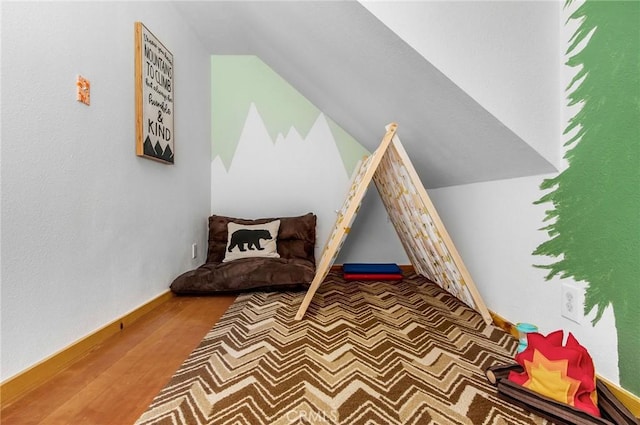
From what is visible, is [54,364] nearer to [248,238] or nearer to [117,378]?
[117,378]

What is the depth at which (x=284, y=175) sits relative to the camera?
309cm

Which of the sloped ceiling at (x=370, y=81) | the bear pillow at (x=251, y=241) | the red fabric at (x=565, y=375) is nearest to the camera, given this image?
the red fabric at (x=565, y=375)

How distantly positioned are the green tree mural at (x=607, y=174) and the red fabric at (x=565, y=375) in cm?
14

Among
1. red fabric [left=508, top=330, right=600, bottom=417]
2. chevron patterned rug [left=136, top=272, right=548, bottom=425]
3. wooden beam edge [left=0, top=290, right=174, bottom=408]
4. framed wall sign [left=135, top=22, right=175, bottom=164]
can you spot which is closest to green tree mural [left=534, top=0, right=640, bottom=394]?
red fabric [left=508, top=330, right=600, bottom=417]

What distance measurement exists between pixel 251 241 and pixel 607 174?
2246mm

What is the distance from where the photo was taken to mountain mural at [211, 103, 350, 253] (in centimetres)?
308

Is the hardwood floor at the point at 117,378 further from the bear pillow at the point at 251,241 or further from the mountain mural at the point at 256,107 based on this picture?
the mountain mural at the point at 256,107

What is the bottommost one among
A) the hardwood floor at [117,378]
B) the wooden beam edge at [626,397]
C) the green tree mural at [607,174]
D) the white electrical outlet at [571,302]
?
the hardwood floor at [117,378]

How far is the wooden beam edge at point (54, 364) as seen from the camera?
1.00 m

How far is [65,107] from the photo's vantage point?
127 centimetres

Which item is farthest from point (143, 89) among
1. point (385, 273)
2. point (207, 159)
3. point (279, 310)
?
point (385, 273)

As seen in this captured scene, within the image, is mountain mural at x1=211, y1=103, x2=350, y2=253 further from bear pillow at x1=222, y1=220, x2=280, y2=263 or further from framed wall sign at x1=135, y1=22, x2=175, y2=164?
framed wall sign at x1=135, y1=22, x2=175, y2=164

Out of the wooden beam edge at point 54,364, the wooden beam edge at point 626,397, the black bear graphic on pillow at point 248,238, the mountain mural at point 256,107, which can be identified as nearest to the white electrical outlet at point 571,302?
the wooden beam edge at point 626,397

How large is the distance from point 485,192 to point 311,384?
53.6 inches
